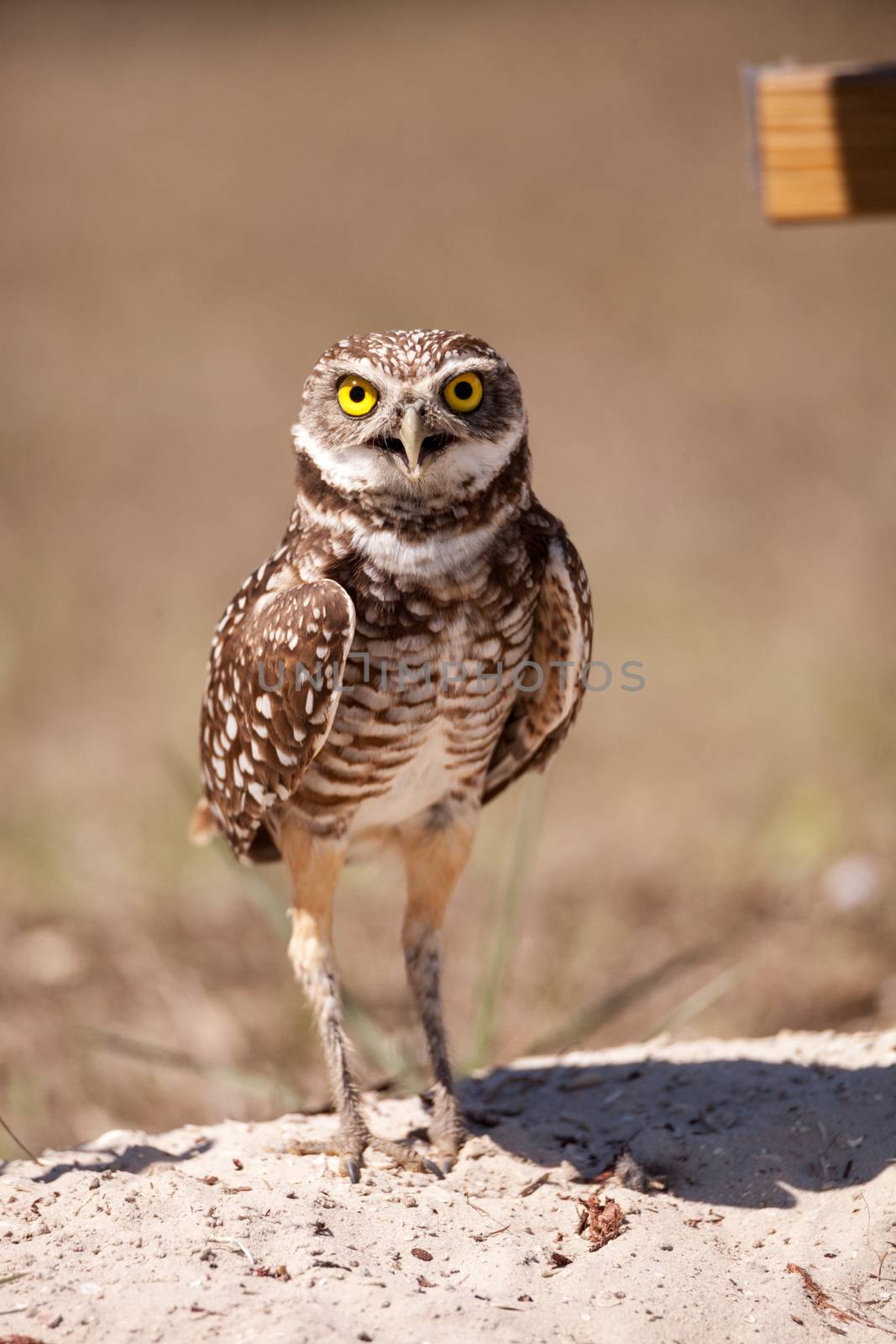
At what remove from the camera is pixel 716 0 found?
848 inches

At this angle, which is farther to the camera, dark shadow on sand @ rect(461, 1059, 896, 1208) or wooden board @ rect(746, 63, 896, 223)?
wooden board @ rect(746, 63, 896, 223)

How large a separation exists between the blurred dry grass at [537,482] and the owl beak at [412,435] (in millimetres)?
1945

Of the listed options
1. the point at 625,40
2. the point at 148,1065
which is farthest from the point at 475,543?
the point at 625,40

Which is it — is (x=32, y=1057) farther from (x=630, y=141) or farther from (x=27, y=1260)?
(x=630, y=141)

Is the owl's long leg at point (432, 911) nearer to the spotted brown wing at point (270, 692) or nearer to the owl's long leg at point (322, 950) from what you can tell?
the owl's long leg at point (322, 950)

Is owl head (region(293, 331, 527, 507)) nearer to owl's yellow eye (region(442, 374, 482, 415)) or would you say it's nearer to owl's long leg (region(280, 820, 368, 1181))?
owl's yellow eye (region(442, 374, 482, 415))

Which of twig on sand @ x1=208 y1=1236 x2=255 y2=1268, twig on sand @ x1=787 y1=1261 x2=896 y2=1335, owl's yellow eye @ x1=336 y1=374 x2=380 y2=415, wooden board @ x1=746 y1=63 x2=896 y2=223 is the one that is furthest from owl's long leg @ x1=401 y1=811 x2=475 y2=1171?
wooden board @ x1=746 y1=63 x2=896 y2=223

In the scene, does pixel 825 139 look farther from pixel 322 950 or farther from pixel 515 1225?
pixel 515 1225

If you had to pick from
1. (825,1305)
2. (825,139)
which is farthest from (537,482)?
(825,1305)

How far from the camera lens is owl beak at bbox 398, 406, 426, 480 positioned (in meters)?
2.96

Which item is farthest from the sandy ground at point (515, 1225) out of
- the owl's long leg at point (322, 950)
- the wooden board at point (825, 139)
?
the wooden board at point (825, 139)

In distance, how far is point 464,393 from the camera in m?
3.11

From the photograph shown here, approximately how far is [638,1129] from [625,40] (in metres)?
21.0

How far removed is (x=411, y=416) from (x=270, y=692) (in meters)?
0.76
